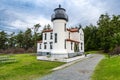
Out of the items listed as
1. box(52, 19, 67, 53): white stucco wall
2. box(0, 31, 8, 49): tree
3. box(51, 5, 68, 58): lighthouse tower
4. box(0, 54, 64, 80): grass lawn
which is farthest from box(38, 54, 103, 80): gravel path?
box(0, 31, 8, 49): tree

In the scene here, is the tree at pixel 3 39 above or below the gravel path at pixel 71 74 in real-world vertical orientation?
above

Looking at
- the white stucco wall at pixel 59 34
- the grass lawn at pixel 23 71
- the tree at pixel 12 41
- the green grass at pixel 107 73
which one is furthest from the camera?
the tree at pixel 12 41

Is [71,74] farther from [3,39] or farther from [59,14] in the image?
[3,39]

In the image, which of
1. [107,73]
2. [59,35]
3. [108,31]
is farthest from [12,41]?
[107,73]

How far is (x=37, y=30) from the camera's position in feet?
233

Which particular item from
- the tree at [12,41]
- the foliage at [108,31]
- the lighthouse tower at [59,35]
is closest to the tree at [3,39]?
the tree at [12,41]

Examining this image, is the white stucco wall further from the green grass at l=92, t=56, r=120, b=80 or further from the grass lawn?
the green grass at l=92, t=56, r=120, b=80

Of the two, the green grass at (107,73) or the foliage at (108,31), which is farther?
the foliage at (108,31)

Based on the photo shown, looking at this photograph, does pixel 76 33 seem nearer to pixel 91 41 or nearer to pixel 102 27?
pixel 102 27

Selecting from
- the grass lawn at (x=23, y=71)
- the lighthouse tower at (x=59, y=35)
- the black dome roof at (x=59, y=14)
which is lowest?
the grass lawn at (x=23, y=71)

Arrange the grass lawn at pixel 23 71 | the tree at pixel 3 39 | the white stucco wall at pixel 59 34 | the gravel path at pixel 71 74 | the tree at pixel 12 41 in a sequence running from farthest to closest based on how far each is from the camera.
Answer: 1. the tree at pixel 12 41
2. the tree at pixel 3 39
3. the white stucco wall at pixel 59 34
4. the grass lawn at pixel 23 71
5. the gravel path at pixel 71 74

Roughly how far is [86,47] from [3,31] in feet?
105

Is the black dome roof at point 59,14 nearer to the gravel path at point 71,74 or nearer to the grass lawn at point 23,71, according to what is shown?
the grass lawn at point 23,71

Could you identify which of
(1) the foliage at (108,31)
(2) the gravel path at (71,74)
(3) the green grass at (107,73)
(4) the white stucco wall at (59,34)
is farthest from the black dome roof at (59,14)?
(1) the foliage at (108,31)
